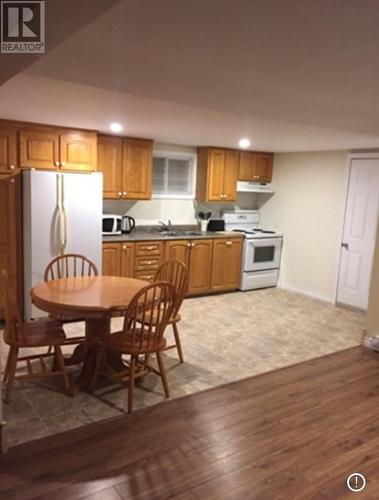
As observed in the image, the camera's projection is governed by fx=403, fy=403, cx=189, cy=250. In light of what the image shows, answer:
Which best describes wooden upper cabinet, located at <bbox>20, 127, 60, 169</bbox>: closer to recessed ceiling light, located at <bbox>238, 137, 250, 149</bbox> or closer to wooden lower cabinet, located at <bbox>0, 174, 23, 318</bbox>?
wooden lower cabinet, located at <bbox>0, 174, 23, 318</bbox>

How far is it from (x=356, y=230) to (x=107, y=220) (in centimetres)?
325

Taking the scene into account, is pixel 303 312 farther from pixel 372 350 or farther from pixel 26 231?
pixel 26 231

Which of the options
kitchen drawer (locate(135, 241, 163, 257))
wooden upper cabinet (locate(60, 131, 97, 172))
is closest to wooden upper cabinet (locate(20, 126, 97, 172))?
wooden upper cabinet (locate(60, 131, 97, 172))

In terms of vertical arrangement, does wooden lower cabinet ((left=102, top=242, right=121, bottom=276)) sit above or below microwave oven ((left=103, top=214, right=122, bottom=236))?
below

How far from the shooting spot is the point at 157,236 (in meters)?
5.40

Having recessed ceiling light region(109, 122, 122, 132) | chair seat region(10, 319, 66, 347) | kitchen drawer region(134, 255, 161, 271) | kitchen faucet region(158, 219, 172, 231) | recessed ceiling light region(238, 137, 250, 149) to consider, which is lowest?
chair seat region(10, 319, 66, 347)

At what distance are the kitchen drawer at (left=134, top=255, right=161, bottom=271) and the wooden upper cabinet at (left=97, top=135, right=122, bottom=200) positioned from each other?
84cm

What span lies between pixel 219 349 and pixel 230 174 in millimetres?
2973

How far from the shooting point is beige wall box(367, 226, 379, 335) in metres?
4.02

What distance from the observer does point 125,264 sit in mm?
5000

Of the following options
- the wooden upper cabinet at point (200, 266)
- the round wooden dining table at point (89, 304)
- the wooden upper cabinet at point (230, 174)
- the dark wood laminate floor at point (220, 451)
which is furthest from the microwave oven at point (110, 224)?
the dark wood laminate floor at point (220, 451)

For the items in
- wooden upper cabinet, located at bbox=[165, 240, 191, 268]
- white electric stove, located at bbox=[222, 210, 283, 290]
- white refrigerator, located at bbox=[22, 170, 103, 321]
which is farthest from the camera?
white electric stove, located at bbox=[222, 210, 283, 290]

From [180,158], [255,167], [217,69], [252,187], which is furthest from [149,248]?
[217,69]

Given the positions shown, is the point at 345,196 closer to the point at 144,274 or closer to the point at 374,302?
the point at 374,302
